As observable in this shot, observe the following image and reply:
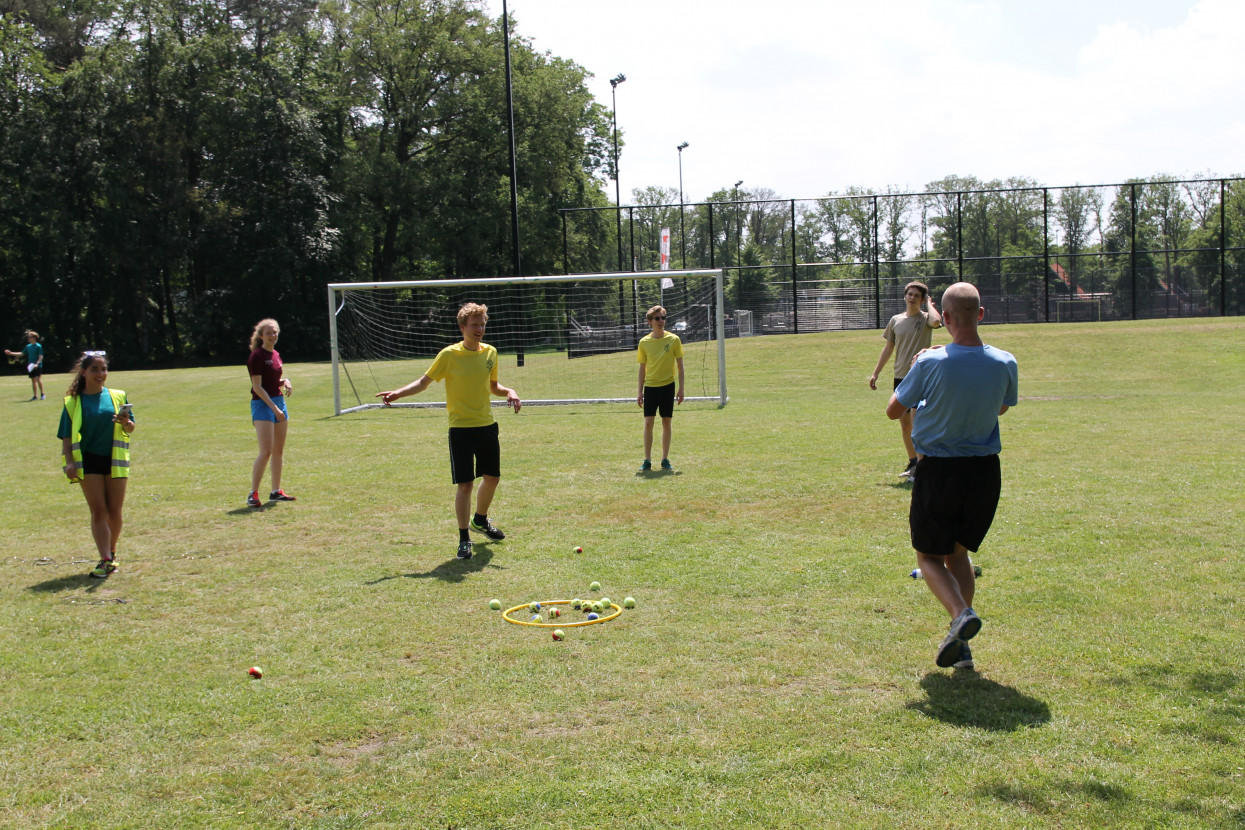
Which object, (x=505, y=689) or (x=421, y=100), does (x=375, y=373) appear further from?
(x=421, y=100)

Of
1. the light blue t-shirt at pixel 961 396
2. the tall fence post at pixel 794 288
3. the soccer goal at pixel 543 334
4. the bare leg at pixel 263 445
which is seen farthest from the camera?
the tall fence post at pixel 794 288

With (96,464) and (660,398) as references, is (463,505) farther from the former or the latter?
(660,398)

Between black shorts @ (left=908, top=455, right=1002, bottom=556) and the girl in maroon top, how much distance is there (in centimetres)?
707

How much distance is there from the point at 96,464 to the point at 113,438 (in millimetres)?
223

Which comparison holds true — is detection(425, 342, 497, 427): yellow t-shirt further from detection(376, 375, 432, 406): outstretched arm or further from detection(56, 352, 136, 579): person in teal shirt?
detection(56, 352, 136, 579): person in teal shirt

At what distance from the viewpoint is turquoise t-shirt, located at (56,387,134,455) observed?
707 cm

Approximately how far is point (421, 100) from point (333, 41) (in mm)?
6674

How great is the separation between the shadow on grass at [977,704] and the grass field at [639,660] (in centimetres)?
2

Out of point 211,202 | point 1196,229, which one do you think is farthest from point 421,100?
point 1196,229

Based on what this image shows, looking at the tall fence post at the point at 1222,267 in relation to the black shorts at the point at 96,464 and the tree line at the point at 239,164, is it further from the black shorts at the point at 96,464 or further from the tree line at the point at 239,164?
the black shorts at the point at 96,464

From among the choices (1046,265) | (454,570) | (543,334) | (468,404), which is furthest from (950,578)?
(1046,265)

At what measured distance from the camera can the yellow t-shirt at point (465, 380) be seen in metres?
7.51

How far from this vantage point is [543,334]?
27.5 m

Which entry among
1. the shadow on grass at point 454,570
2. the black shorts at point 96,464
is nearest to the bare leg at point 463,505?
the shadow on grass at point 454,570
